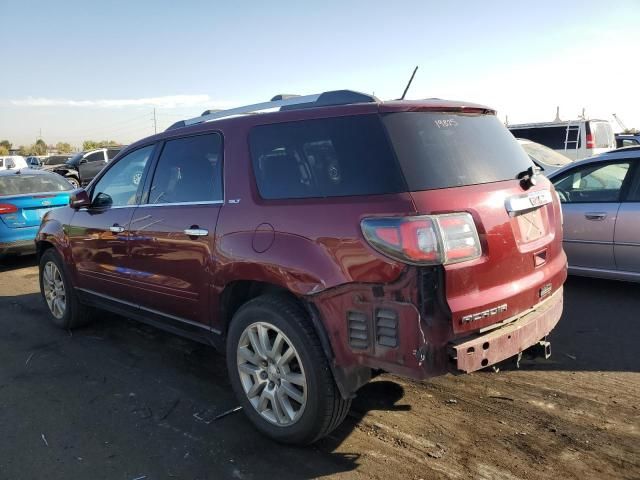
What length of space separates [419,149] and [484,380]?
1.99 metres

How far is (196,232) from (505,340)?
6.88 feet

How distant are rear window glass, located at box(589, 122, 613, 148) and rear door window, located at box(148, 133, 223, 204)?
13.4 m

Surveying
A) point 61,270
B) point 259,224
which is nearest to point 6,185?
point 61,270

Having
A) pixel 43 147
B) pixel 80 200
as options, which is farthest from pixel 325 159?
pixel 43 147

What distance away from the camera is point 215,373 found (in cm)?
420

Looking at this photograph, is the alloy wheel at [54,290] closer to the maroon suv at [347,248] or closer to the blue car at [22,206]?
the maroon suv at [347,248]

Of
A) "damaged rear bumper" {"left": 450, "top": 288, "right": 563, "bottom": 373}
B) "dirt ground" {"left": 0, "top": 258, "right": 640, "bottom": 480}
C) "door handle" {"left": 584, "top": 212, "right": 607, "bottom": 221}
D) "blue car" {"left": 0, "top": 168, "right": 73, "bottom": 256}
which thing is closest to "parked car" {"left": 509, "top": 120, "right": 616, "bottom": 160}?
"door handle" {"left": 584, "top": 212, "right": 607, "bottom": 221}

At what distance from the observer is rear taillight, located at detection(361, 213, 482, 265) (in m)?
2.52

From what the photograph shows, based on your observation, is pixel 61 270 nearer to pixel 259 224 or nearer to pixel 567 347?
pixel 259 224

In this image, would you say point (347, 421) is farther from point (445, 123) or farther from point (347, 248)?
point (445, 123)

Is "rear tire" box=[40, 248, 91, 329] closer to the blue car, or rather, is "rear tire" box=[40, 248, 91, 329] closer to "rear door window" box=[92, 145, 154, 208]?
"rear door window" box=[92, 145, 154, 208]

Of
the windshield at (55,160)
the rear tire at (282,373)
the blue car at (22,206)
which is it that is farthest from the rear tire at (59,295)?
the windshield at (55,160)

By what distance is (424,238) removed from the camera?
8.29ft

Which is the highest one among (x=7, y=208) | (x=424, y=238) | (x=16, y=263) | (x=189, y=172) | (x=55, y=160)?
(x=55, y=160)
